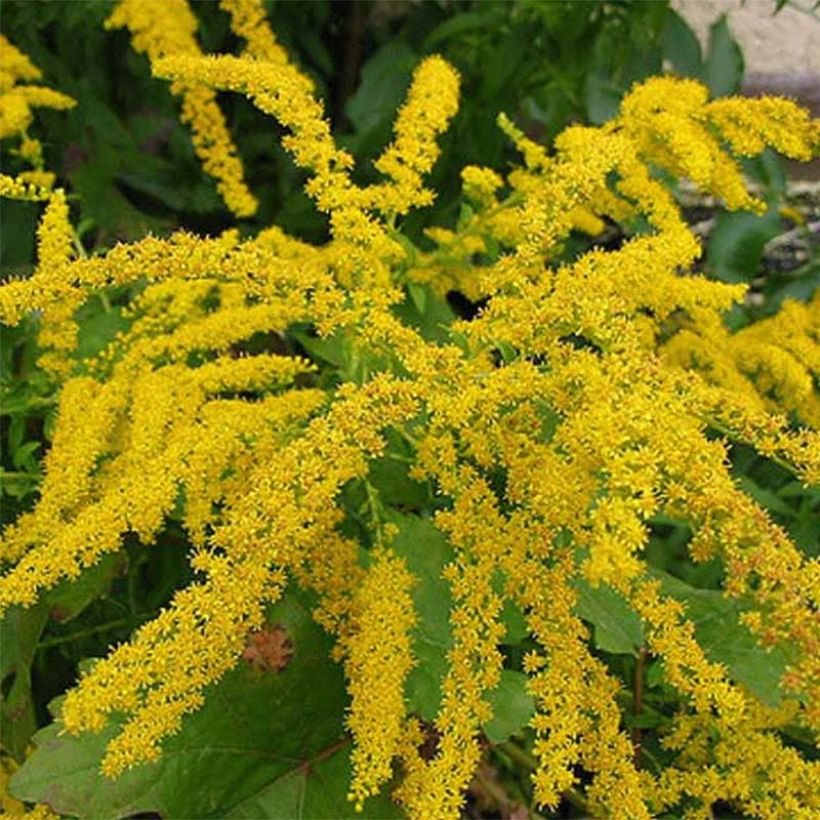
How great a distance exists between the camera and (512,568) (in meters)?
1.62

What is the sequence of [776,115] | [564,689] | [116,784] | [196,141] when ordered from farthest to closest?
[196,141], [776,115], [116,784], [564,689]

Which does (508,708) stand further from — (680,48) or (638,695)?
(680,48)

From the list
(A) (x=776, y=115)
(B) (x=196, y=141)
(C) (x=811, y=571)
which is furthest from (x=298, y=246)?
(C) (x=811, y=571)

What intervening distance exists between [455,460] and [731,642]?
47 cm

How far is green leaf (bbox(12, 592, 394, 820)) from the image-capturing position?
1757mm

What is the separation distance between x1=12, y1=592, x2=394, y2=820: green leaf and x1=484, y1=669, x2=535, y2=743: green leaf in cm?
31

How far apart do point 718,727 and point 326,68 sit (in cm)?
185

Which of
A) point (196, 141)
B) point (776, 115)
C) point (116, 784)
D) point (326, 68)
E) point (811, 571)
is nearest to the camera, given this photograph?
point (811, 571)

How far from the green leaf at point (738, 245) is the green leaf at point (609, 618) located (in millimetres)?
1067

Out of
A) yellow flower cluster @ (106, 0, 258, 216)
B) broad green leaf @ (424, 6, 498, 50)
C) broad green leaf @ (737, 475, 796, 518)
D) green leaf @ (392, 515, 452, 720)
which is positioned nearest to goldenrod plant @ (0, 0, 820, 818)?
green leaf @ (392, 515, 452, 720)

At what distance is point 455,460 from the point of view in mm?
1698

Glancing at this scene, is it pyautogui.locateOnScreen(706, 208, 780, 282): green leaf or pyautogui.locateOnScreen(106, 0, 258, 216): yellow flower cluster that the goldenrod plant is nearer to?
pyautogui.locateOnScreen(106, 0, 258, 216): yellow flower cluster

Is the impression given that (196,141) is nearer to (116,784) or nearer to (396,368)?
(396,368)

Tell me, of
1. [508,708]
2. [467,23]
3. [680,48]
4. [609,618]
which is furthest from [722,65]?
[508,708]
